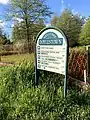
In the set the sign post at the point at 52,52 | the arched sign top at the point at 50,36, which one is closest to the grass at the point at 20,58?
the sign post at the point at 52,52

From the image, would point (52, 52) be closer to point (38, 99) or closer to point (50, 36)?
point (50, 36)

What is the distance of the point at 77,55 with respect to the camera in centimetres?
1219

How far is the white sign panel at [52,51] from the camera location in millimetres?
6770

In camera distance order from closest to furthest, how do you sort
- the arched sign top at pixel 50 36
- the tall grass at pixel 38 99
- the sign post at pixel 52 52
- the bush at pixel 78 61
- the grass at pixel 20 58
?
1. the tall grass at pixel 38 99
2. the sign post at pixel 52 52
3. the arched sign top at pixel 50 36
4. the bush at pixel 78 61
5. the grass at pixel 20 58

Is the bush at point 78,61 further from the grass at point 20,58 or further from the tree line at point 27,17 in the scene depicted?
the tree line at point 27,17

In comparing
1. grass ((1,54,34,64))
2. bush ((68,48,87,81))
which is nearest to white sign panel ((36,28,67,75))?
grass ((1,54,34,64))

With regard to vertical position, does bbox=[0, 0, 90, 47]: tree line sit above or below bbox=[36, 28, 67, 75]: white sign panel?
above

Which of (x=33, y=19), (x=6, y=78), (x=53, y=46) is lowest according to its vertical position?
(x=6, y=78)

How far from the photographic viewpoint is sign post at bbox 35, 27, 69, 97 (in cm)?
671

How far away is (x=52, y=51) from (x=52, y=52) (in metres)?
0.03

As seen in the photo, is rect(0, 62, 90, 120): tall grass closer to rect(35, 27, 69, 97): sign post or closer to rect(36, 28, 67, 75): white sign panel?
rect(35, 27, 69, 97): sign post

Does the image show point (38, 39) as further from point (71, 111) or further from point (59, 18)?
Answer: point (59, 18)

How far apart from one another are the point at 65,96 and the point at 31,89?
3.12 ft

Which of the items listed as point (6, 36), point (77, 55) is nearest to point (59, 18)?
point (6, 36)
